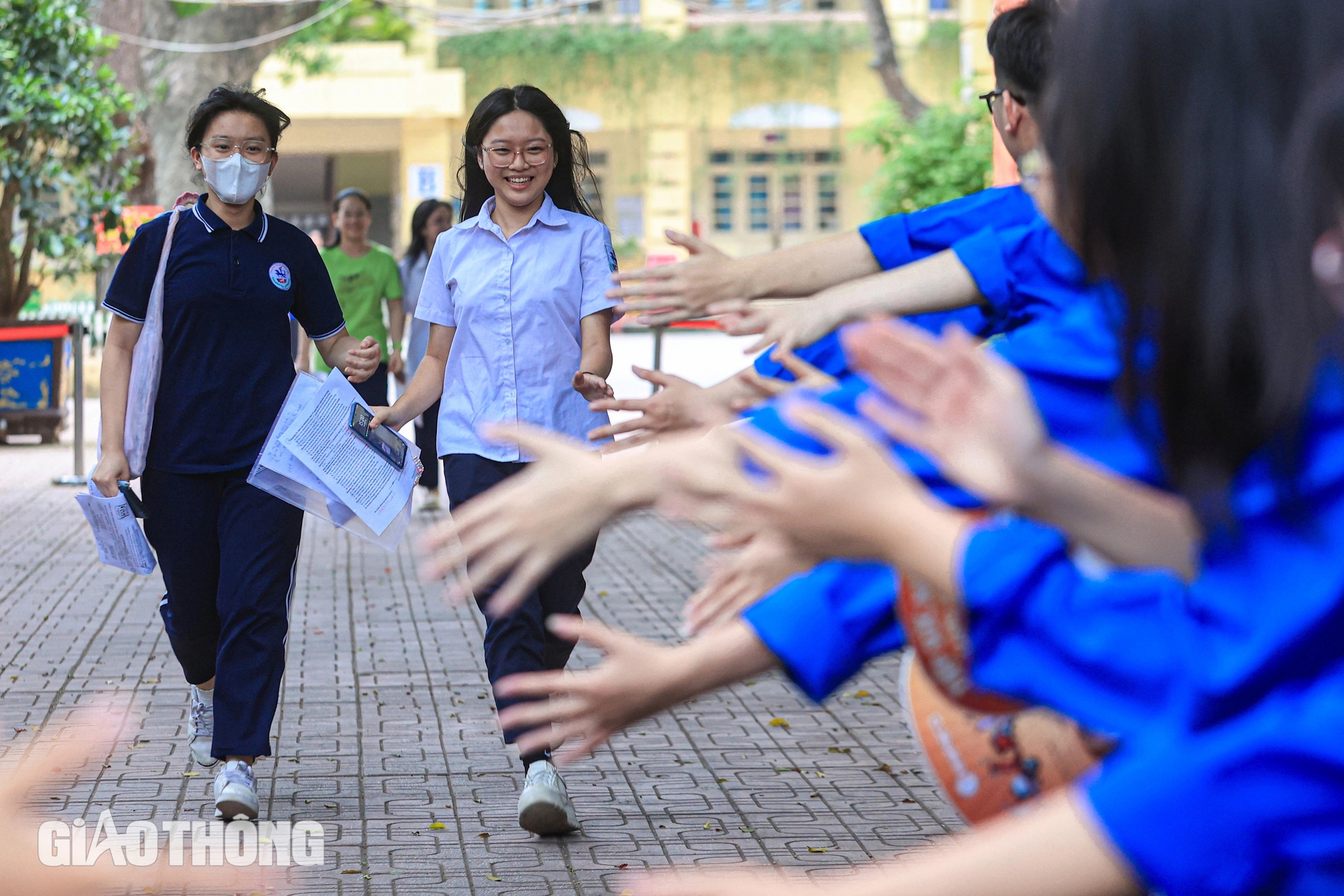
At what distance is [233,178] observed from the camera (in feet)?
15.6

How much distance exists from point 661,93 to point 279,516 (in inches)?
1266

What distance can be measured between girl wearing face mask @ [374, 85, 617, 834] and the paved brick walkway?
0.35m

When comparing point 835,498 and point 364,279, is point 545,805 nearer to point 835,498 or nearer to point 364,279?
point 835,498

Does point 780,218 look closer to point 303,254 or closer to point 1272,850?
point 303,254

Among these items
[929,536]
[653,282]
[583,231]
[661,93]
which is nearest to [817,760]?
[583,231]

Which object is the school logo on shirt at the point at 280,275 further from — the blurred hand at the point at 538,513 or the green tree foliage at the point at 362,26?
the green tree foliage at the point at 362,26

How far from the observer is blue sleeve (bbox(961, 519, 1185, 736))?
4.41ft

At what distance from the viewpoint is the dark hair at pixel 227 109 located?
16.2 feet

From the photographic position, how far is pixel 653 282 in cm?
223

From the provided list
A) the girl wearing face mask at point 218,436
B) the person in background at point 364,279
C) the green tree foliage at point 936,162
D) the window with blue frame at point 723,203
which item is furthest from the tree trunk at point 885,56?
the window with blue frame at point 723,203

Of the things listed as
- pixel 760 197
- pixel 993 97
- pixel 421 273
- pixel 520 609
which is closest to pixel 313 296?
pixel 520 609

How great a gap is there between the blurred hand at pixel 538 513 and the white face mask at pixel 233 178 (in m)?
3.28

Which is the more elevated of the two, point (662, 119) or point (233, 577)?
point (662, 119)

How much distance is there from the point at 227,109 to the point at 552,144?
0.98m
